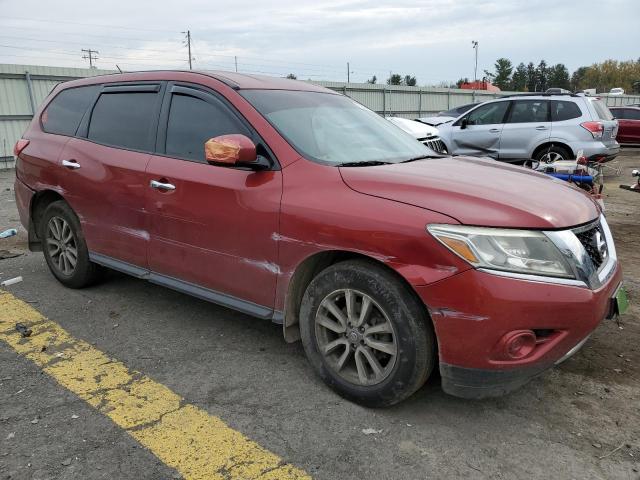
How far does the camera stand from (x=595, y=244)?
281cm

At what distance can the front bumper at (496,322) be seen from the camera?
→ 2.38 meters

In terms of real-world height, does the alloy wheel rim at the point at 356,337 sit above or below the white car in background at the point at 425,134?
below

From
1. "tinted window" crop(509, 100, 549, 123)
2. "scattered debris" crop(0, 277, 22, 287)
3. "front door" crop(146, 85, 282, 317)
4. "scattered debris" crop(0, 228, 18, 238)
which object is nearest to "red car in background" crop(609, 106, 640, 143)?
"tinted window" crop(509, 100, 549, 123)

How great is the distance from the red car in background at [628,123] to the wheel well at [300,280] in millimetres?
18475

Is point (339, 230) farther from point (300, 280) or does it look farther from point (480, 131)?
point (480, 131)

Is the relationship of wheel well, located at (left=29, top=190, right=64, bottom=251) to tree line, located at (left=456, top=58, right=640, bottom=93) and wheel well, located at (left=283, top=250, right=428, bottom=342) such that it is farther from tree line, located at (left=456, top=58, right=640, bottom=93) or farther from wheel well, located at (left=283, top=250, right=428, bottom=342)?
tree line, located at (left=456, top=58, right=640, bottom=93)

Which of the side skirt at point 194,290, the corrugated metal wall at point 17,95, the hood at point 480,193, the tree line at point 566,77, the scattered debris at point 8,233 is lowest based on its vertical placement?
the scattered debris at point 8,233

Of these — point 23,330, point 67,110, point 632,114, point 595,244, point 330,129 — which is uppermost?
point 632,114

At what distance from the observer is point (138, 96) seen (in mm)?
4008

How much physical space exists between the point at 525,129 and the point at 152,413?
9761 mm

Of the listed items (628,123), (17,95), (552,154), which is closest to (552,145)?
(552,154)

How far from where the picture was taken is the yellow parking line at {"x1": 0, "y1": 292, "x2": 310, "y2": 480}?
95.0 inches

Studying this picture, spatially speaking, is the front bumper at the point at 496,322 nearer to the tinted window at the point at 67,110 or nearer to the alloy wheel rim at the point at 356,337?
the alloy wheel rim at the point at 356,337

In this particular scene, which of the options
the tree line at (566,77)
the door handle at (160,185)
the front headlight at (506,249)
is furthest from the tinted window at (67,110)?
the tree line at (566,77)
